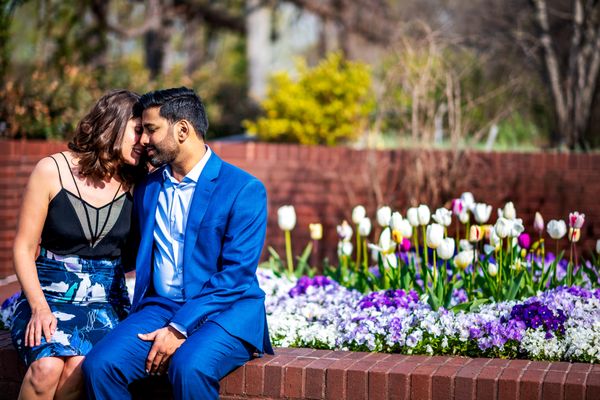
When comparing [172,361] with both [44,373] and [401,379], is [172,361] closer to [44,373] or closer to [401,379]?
[44,373]

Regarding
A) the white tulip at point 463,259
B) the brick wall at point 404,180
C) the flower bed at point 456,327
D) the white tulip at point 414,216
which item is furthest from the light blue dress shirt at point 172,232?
the brick wall at point 404,180

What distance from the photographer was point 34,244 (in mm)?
3619

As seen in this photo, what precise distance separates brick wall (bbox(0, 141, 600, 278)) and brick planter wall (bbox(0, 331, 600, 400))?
3.50 metres

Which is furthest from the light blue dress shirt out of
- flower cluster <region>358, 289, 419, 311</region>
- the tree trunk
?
the tree trunk

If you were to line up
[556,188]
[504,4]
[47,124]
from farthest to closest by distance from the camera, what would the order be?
[504,4], [47,124], [556,188]

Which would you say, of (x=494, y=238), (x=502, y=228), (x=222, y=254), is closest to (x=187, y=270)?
(x=222, y=254)

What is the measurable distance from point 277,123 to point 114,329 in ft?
26.1

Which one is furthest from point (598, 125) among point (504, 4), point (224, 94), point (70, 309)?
point (70, 309)

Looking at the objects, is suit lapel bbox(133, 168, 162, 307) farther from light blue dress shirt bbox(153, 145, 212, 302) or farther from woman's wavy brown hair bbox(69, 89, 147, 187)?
woman's wavy brown hair bbox(69, 89, 147, 187)

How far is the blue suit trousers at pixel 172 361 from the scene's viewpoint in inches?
127

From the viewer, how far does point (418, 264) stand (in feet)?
18.1

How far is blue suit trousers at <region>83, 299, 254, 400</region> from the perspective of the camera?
3221 millimetres

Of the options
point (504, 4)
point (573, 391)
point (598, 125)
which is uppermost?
point (504, 4)

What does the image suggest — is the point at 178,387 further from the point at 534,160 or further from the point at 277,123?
the point at 277,123
